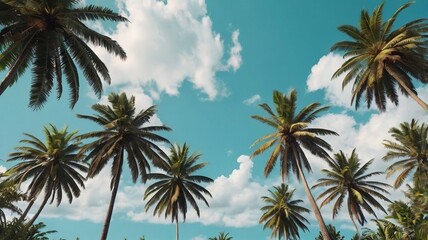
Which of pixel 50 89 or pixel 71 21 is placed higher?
pixel 71 21

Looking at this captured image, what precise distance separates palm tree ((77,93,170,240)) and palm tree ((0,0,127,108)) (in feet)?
31.4

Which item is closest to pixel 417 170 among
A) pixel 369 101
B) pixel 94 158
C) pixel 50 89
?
pixel 369 101

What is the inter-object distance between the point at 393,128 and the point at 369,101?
50.3 ft

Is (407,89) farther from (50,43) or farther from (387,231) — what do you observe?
(50,43)

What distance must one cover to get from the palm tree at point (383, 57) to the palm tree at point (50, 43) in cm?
1849

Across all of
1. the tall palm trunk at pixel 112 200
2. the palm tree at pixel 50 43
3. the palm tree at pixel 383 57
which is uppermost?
the palm tree at pixel 383 57

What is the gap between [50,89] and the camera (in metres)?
18.7

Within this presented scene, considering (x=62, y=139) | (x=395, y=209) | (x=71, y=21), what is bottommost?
(x=395, y=209)

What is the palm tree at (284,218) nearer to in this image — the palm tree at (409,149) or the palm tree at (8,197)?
the palm tree at (409,149)

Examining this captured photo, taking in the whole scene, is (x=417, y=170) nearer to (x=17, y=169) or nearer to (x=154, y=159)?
(x=154, y=159)

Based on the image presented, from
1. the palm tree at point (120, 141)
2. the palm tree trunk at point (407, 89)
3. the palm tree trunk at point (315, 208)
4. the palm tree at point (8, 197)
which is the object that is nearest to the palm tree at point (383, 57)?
the palm tree trunk at point (407, 89)

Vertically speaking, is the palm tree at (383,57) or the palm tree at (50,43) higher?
the palm tree at (383,57)

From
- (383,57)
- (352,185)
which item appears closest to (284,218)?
(352,185)

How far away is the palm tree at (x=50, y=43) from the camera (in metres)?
16.6
